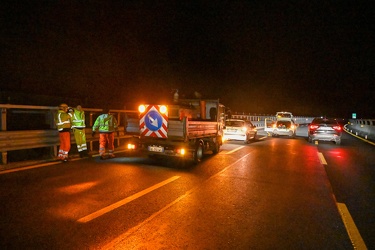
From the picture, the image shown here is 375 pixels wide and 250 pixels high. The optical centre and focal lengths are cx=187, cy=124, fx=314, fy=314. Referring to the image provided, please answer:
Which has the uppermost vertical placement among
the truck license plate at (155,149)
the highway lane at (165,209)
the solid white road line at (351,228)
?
the truck license plate at (155,149)

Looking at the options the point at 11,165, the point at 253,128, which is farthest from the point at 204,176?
the point at 253,128

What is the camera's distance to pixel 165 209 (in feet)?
18.8

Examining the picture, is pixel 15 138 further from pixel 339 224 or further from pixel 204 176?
pixel 339 224

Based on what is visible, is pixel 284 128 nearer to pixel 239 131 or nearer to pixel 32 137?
pixel 239 131

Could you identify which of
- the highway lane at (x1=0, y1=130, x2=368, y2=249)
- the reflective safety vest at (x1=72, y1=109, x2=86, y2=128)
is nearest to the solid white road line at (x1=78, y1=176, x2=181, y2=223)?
the highway lane at (x1=0, y1=130, x2=368, y2=249)

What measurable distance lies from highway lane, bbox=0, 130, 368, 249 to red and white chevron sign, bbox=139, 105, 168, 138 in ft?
4.63

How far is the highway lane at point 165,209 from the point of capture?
4395 mm

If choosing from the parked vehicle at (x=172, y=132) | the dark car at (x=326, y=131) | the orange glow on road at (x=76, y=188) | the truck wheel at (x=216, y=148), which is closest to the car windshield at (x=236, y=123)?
the dark car at (x=326, y=131)

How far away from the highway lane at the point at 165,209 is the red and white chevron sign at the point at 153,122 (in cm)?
141

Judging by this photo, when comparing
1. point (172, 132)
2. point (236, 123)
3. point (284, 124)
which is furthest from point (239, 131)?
point (172, 132)

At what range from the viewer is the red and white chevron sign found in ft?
34.3

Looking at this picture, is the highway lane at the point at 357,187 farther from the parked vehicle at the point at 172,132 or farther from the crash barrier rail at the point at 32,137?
the crash barrier rail at the point at 32,137

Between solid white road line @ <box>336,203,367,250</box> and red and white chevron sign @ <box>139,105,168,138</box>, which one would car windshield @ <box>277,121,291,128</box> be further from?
solid white road line @ <box>336,203,367,250</box>

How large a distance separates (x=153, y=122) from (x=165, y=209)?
5.21 meters
